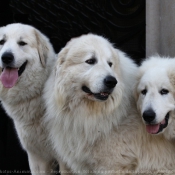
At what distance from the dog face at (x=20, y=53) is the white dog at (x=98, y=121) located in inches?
15.3

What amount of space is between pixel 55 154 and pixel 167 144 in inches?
49.0

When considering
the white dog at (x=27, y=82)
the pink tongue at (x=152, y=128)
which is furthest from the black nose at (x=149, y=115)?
the white dog at (x=27, y=82)

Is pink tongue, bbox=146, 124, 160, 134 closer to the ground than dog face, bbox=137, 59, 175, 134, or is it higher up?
closer to the ground

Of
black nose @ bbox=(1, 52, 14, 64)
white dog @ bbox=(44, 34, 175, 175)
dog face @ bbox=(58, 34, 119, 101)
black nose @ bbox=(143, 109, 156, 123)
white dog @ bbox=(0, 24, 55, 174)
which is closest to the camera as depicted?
black nose @ bbox=(143, 109, 156, 123)

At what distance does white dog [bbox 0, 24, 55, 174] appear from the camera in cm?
452

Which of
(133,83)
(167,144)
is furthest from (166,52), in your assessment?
(167,144)

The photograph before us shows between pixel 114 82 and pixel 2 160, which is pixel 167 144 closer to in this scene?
pixel 114 82

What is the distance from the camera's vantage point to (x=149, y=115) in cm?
389

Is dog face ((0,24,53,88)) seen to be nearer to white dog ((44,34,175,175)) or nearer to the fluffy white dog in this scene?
white dog ((44,34,175,175))

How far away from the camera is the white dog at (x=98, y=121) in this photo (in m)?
4.13

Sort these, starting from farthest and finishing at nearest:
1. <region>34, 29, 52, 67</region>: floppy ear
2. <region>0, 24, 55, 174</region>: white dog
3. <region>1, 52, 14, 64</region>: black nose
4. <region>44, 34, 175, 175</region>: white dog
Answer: <region>34, 29, 52, 67</region>: floppy ear, <region>0, 24, 55, 174</region>: white dog, <region>1, 52, 14, 64</region>: black nose, <region>44, 34, 175, 175</region>: white dog

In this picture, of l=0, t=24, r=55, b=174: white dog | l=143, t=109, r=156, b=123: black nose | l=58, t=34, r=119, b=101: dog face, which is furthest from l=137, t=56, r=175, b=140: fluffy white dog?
l=0, t=24, r=55, b=174: white dog

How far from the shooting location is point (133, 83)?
14.4 feet

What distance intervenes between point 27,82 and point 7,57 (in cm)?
38
